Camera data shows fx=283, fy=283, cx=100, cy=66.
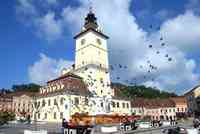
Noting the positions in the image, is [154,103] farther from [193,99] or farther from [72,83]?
[72,83]

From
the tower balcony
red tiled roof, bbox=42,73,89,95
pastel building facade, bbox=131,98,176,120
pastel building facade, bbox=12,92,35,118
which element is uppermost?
the tower balcony

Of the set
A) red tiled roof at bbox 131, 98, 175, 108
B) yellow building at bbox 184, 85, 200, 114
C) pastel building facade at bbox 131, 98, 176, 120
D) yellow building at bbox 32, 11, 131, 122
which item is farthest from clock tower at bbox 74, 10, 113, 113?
yellow building at bbox 184, 85, 200, 114

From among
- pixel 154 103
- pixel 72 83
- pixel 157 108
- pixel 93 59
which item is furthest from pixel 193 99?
pixel 72 83

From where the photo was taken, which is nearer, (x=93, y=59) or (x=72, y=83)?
(x=72, y=83)

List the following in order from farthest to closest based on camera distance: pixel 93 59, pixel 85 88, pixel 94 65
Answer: pixel 93 59
pixel 94 65
pixel 85 88

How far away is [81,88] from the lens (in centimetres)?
7462

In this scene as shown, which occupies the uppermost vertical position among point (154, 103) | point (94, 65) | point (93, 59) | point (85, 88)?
point (93, 59)

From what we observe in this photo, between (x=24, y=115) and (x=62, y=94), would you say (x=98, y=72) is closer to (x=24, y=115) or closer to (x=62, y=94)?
(x=62, y=94)

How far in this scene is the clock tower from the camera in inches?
3039

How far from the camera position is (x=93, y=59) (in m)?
77.6

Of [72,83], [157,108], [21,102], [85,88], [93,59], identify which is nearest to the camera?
[72,83]

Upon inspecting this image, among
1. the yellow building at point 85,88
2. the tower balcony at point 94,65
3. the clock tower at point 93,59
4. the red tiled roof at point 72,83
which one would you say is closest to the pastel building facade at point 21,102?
the yellow building at point 85,88

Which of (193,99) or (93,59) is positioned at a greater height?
(93,59)

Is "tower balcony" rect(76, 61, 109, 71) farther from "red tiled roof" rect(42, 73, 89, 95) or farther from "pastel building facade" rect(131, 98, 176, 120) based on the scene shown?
"pastel building facade" rect(131, 98, 176, 120)
